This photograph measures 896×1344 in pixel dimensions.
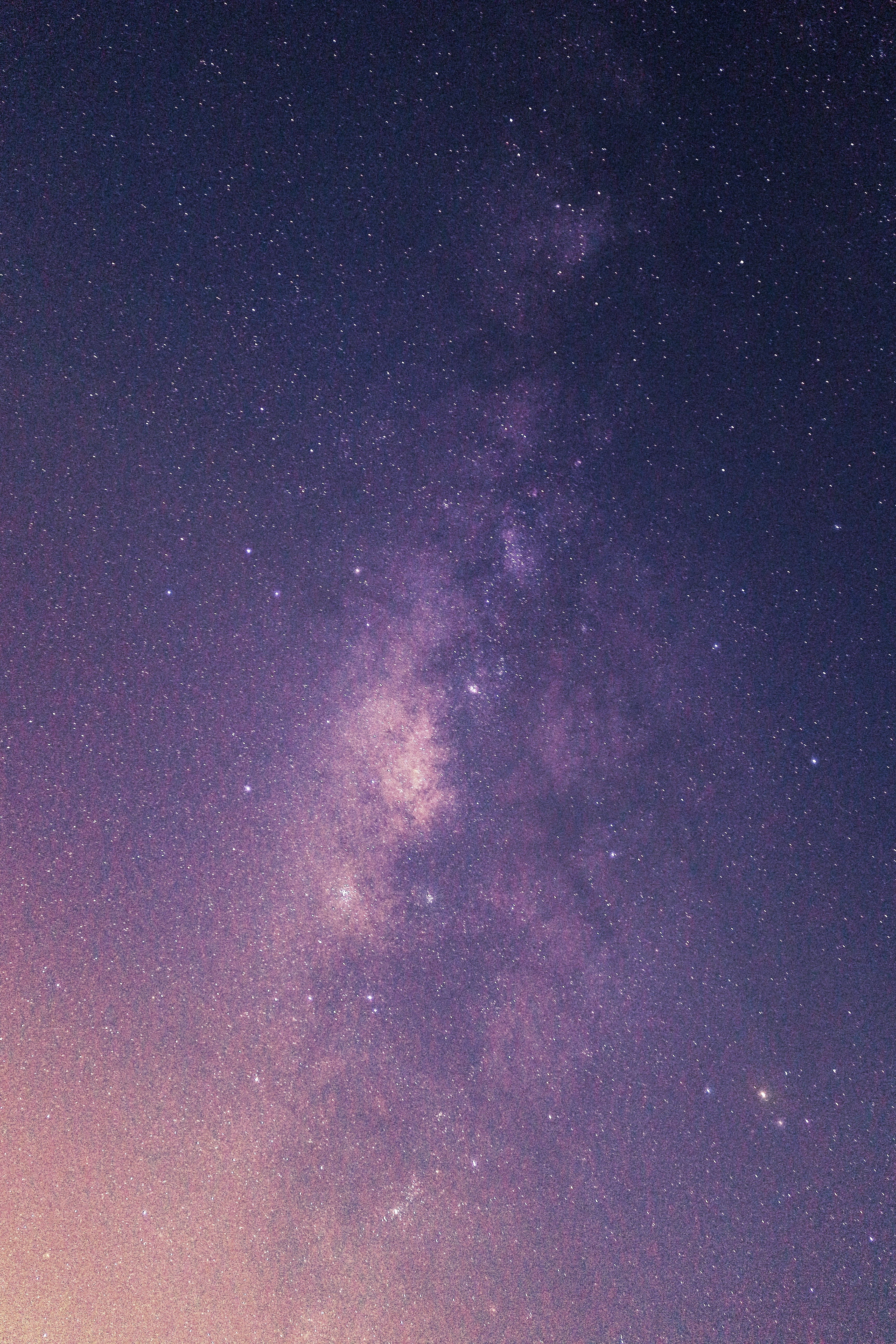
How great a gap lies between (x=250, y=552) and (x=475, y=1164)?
429 centimetres

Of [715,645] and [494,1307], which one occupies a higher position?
[715,645]

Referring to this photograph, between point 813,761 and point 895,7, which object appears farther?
point 813,761

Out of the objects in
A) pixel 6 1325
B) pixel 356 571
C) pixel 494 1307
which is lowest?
pixel 494 1307

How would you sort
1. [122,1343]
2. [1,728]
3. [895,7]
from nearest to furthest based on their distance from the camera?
[895,7] < [1,728] < [122,1343]

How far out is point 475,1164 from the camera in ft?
17.6

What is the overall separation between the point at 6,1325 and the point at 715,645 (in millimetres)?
6457

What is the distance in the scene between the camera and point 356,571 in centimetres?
521

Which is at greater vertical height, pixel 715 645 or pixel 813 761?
pixel 715 645

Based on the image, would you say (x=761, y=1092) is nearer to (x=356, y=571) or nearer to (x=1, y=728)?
(x=356, y=571)

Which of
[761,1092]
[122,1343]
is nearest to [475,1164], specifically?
[761,1092]

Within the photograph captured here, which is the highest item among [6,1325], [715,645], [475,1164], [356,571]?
[356,571]

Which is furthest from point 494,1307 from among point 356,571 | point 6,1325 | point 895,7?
point 895,7

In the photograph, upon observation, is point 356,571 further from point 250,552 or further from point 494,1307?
point 494,1307

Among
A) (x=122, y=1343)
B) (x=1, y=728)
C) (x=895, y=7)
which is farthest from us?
(x=122, y=1343)
